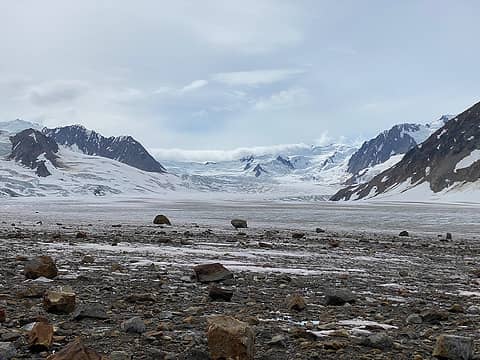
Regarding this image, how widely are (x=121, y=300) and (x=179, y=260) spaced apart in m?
7.67

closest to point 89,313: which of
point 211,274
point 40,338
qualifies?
point 40,338

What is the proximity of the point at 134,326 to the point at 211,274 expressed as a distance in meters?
5.49

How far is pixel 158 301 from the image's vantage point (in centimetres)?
1028

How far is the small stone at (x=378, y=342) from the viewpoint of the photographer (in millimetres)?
7355

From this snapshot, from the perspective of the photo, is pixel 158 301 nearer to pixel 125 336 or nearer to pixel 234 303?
pixel 234 303

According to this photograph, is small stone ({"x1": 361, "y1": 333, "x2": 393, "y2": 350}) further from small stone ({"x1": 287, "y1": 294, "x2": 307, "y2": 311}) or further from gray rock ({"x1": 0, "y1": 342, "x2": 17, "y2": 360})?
gray rock ({"x1": 0, "y1": 342, "x2": 17, "y2": 360})

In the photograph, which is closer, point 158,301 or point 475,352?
point 475,352

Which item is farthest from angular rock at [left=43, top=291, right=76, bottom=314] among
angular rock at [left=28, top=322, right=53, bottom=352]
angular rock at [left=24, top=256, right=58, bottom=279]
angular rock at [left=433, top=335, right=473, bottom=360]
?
angular rock at [left=433, top=335, right=473, bottom=360]

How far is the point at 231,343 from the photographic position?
645cm

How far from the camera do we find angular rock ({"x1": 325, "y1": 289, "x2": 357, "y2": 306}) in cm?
1063

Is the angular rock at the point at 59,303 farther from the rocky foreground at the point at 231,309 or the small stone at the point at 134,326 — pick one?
the small stone at the point at 134,326

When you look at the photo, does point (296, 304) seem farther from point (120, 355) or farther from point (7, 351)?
point (7, 351)

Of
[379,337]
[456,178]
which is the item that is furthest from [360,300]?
[456,178]

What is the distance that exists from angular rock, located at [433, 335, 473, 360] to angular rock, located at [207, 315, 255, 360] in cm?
234
